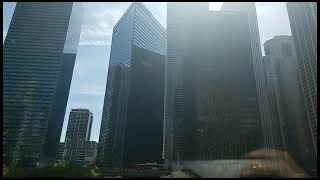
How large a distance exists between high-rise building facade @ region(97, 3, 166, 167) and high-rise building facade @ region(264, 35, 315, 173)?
47461mm

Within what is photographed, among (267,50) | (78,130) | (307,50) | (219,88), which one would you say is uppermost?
(267,50)

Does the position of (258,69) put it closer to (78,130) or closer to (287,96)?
(287,96)

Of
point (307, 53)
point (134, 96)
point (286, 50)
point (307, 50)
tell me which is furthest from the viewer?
point (286, 50)

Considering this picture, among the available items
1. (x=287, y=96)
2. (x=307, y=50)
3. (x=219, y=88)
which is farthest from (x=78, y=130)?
(x=307, y=50)

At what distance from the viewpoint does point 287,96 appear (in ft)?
440

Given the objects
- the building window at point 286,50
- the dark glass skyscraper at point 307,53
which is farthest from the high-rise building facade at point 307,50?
the building window at point 286,50

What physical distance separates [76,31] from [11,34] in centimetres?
2509

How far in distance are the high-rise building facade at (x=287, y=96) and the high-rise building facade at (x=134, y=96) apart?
4746 centimetres

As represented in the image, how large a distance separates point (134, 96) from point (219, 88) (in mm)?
42634

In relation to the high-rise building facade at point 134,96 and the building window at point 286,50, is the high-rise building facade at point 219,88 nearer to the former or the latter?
the high-rise building facade at point 134,96

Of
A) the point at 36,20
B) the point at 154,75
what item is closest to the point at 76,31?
the point at 36,20

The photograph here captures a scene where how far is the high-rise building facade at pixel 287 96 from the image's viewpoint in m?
120

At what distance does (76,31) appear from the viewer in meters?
132

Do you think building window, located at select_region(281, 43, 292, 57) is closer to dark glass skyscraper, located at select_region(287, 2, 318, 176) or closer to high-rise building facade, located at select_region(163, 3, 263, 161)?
dark glass skyscraper, located at select_region(287, 2, 318, 176)
